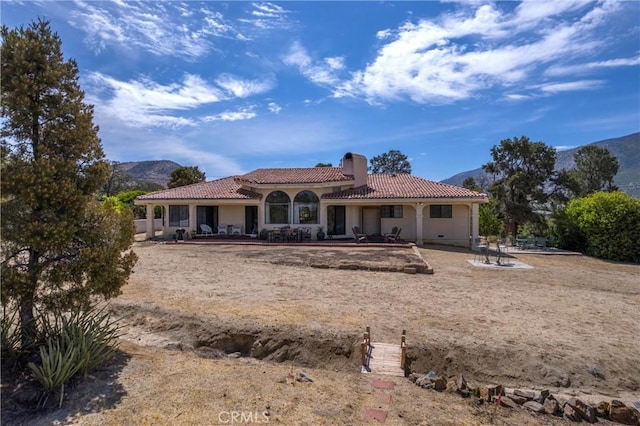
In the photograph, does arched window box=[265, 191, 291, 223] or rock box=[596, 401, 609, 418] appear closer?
rock box=[596, 401, 609, 418]

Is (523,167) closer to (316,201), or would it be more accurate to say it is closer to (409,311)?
(316,201)

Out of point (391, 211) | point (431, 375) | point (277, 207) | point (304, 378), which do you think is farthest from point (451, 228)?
point (304, 378)

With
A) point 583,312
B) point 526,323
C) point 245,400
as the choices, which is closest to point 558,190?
point 583,312

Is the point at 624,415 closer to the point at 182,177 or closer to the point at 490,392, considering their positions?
the point at 490,392

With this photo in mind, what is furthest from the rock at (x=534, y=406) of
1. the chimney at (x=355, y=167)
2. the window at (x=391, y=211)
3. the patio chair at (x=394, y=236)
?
the chimney at (x=355, y=167)

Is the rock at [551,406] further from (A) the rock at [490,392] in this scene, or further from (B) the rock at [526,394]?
(A) the rock at [490,392]

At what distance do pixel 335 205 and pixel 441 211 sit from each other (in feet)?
24.4

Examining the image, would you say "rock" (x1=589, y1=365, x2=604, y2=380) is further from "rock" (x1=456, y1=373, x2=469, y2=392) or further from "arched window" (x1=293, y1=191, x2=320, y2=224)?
"arched window" (x1=293, y1=191, x2=320, y2=224)

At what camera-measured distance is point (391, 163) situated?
7619 cm

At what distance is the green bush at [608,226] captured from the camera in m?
19.5

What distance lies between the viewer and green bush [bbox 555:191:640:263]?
19500 mm

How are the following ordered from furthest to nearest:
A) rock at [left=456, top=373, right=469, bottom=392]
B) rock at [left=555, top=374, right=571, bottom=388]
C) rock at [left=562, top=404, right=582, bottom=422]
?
rock at [left=555, top=374, right=571, bottom=388] → rock at [left=456, top=373, right=469, bottom=392] → rock at [left=562, top=404, right=582, bottom=422]

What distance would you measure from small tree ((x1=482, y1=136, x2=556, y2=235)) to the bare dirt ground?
17.4 m

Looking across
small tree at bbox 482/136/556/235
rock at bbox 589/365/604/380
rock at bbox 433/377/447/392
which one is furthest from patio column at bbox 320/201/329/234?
rock at bbox 433/377/447/392
